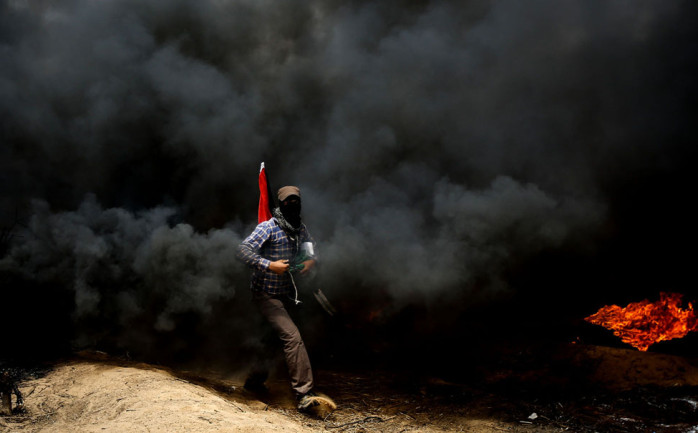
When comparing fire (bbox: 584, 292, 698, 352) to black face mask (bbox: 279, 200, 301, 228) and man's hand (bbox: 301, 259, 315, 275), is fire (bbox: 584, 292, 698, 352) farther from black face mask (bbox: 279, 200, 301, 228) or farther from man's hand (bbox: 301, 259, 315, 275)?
black face mask (bbox: 279, 200, 301, 228)

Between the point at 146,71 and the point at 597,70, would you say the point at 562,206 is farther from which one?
the point at 146,71

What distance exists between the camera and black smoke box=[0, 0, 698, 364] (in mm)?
6660

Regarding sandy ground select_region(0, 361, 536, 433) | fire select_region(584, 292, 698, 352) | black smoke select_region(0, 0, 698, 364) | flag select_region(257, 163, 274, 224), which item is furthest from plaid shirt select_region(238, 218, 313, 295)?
fire select_region(584, 292, 698, 352)

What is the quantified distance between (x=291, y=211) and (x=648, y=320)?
19.8ft

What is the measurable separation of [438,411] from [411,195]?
4697 mm

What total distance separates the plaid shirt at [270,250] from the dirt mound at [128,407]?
114cm

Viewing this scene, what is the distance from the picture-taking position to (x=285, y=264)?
368 centimetres

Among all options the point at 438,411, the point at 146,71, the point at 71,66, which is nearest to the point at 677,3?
the point at 438,411

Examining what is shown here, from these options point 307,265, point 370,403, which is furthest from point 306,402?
point 307,265

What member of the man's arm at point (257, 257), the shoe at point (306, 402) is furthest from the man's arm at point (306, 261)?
the shoe at point (306, 402)

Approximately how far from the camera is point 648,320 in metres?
5.96

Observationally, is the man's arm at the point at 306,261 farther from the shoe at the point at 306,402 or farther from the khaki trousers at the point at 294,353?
the shoe at the point at 306,402

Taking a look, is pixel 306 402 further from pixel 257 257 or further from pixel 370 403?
pixel 257 257

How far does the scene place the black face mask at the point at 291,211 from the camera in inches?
153
